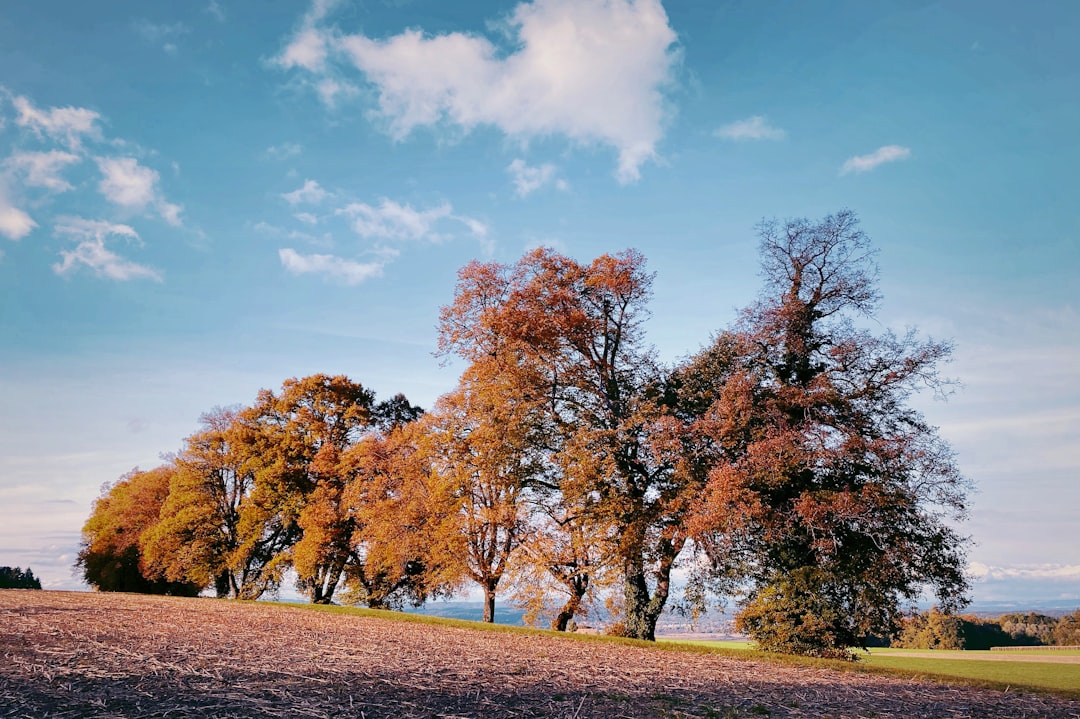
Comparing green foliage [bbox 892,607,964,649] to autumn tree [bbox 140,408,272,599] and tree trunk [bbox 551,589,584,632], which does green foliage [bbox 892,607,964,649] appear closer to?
tree trunk [bbox 551,589,584,632]

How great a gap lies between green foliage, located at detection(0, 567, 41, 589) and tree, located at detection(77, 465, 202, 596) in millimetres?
6856

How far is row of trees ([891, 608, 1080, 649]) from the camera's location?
30812mm

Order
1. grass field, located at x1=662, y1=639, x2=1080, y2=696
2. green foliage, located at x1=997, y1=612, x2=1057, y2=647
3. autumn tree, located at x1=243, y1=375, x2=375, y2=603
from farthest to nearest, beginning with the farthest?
autumn tree, located at x1=243, y1=375, x2=375, y2=603, green foliage, located at x1=997, y1=612, x2=1057, y2=647, grass field, located at x1=662, y1=639, x2=1080, y2=696

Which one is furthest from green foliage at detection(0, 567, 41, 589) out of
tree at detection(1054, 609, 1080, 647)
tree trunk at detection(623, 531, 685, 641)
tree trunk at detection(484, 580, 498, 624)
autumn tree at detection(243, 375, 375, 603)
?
tree at detection(1054, 609, 1080, 647)

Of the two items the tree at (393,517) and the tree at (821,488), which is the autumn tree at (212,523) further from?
the tree at (821,488)

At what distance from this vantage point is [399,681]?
389 inches

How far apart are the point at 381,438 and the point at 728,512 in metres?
21.7

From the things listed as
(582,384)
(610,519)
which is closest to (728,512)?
(610,519)

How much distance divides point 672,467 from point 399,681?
14.8 m

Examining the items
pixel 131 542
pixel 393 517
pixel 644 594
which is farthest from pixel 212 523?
pixel 644 594

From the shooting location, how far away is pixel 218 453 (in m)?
43.5

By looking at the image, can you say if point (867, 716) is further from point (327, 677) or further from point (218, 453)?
point (218, 453)

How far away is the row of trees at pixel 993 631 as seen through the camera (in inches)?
1213

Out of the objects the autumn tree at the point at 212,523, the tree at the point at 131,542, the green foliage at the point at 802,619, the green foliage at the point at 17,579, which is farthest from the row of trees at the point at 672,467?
the green foliage at the point at 17,579
